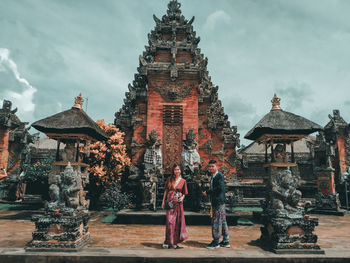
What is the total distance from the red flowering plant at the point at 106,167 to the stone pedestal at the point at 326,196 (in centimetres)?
1233

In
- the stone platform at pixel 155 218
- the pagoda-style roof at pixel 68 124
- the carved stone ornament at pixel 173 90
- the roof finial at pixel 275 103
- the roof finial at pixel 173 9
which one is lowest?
the stone platform at pixel 155 218

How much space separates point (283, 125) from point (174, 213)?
4.58 meters

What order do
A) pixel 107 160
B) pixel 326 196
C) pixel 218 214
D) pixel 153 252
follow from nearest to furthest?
pixel 153 252 < pixel 218 214 < pixel 107 160 < pixel 326 196

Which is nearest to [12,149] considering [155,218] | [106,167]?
[106,167]

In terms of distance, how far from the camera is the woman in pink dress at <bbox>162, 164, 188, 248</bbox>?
571 cm

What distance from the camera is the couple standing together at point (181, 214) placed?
5691mm

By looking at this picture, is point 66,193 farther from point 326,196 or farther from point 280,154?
point 326,196

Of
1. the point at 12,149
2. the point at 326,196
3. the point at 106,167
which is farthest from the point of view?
the point at 12,149

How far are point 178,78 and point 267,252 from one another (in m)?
12.1

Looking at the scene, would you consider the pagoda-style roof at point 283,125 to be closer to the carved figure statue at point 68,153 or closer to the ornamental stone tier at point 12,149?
the carved figure statue at point 68,153

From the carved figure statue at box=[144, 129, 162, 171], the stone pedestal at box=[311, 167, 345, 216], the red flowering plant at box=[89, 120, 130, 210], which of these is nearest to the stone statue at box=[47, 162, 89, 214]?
the red flowering plant at box=[89, 120, 130, 210]

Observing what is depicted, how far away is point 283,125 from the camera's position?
303 inches

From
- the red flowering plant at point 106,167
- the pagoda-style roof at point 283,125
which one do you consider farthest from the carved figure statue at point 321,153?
the red flowering plant at point 106,167

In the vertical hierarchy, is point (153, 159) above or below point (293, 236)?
above
